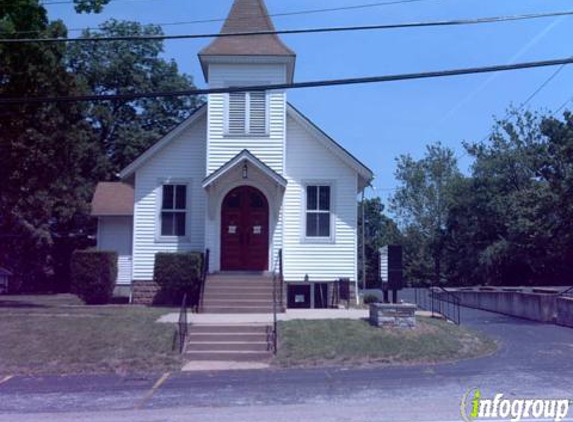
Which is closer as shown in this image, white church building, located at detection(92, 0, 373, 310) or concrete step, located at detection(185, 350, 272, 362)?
concrete step, located at detection(185, 350, 272, 362)

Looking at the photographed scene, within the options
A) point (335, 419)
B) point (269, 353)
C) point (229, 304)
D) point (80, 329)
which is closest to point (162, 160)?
point (229, 304)

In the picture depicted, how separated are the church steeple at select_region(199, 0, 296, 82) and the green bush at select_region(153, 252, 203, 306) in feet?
20.8

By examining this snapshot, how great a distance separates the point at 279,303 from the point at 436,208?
49.1 m

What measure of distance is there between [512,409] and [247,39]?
18391 mm

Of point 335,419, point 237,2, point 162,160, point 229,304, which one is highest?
point 237,2

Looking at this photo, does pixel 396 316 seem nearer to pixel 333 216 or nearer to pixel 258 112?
pixel 333 216

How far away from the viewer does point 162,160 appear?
85.8ft

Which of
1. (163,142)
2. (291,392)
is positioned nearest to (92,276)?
(163,142)

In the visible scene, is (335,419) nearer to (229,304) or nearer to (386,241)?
(229,304)

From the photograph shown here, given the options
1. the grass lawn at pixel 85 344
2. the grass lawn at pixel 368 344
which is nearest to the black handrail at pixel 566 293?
the grass lawn at pixel 368 344

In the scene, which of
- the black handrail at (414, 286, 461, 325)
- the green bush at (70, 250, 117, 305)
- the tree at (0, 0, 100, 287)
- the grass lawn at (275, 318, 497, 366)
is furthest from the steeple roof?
the grass lawn at (275, 318, 497, 366)

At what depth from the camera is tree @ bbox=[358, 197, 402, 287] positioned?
62.5m

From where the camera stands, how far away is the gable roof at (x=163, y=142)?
25.8 m

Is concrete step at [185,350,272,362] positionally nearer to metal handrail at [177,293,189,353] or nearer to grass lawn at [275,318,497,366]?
metal handrail at [177,293,189,353]
